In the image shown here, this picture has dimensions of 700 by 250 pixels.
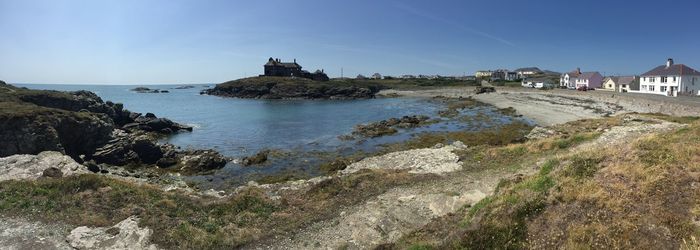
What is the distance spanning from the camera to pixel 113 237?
44.1 feet

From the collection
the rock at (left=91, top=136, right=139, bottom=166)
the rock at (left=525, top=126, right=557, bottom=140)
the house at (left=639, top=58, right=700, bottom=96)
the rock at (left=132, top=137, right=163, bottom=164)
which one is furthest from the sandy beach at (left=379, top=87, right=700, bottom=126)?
the rock at (left=91, top=136, right=139, bottom=166)

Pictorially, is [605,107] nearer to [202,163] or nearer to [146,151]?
[202,163]

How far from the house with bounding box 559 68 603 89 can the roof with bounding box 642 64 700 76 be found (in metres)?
41.1

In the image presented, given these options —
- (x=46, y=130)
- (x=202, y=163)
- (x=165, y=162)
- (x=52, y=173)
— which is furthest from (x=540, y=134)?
(x=46, y=130)

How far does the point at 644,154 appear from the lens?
1348 centimetres

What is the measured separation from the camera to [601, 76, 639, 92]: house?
102231 mm

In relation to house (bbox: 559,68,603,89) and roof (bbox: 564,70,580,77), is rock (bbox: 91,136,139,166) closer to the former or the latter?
house (bbox: 559,68,603,89)

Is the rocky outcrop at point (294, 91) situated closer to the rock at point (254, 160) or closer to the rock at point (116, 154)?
the rock at point (254, 160)

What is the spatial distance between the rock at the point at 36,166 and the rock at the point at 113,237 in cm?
833

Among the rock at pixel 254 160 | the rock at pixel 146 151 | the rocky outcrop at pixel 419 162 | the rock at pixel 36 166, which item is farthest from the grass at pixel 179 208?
the rock at pixel 146 151

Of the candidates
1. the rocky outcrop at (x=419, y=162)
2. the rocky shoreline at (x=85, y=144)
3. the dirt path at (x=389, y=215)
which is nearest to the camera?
the dirt path at (x=389, y=215)

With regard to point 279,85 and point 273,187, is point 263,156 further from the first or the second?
point 279,85

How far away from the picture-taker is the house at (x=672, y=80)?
241ft

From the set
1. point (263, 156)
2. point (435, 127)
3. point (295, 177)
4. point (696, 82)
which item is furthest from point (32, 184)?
point (696, 82)
